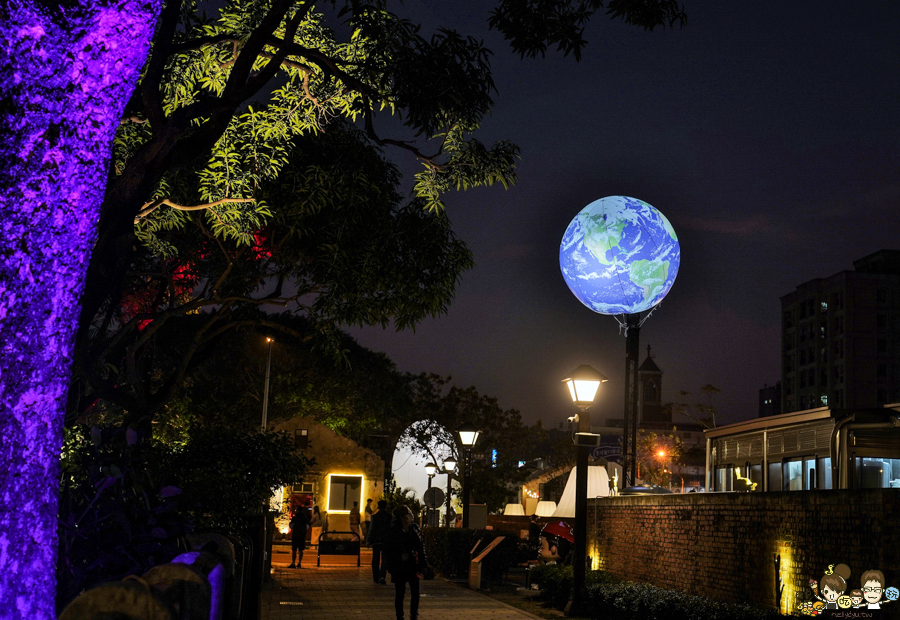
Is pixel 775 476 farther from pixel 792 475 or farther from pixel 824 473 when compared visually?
pixel 824 473

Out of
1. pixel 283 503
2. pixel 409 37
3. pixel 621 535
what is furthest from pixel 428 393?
pixel 409 37

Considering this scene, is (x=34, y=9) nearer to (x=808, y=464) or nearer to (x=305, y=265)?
(x=305, y=265)

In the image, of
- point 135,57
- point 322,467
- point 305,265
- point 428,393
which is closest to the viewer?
point 135,57

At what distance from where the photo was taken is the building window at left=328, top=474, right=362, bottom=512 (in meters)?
46.5

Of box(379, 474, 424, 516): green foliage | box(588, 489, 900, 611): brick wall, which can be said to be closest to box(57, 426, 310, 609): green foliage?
box(588, 489, 900, 611): brick wall

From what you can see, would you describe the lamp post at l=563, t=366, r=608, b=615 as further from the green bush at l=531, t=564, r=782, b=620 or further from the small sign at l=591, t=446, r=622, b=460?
the small sign at l=591, t=446, r=622, b=460

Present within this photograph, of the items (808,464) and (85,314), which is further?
(808,464)

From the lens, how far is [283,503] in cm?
4088

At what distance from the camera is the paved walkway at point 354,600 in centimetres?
1524

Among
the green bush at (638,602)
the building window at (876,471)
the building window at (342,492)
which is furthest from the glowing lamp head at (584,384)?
the building window at (342,492)

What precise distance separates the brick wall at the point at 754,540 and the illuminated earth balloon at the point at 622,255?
3.79 metres

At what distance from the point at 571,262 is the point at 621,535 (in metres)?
5.32

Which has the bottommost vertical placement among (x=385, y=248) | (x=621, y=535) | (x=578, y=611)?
(x=578, y=611)

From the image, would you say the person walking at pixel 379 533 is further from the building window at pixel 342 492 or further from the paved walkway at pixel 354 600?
the building window at pixel 342 492
